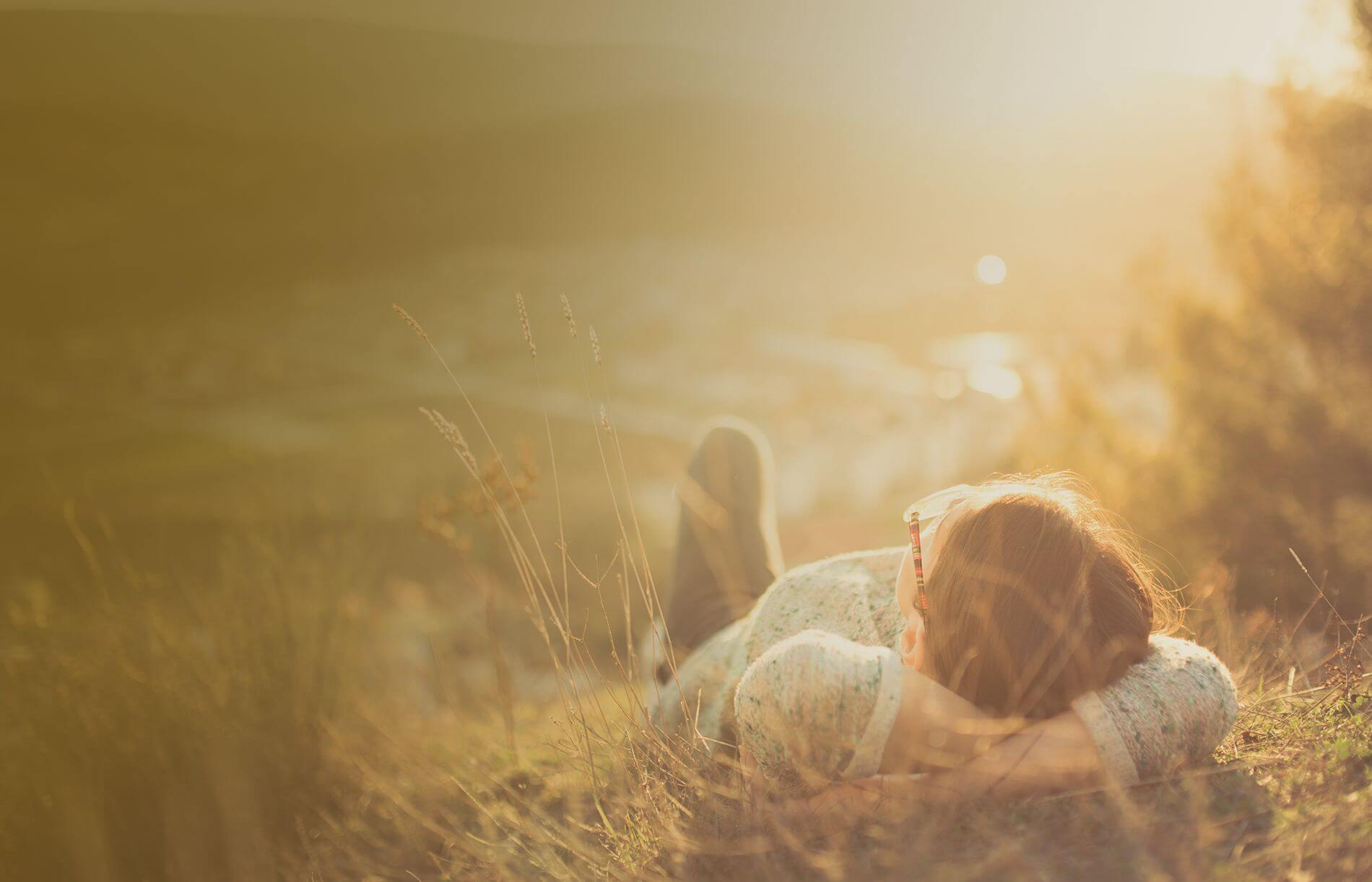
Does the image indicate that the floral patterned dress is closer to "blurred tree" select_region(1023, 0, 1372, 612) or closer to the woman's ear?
the woman's ear

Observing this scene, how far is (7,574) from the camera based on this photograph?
4270mm

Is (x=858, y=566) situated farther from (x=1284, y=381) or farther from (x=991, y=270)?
(x=991, y=270)

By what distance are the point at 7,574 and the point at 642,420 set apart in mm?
12203

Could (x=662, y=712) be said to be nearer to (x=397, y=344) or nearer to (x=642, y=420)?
(x=642, y=420)

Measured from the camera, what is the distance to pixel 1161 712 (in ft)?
3.99

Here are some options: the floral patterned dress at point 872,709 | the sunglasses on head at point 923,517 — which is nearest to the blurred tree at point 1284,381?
the floral patterned dress at point 872,709

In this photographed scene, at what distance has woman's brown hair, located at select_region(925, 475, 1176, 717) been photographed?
1.15m

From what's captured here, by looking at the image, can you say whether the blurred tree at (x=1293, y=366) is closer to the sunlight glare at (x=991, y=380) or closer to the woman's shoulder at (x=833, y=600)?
the woman's shoulder at (x=833, y=600)

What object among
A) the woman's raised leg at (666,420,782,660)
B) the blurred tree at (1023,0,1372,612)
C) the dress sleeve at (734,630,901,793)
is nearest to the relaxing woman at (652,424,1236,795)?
the dress sleeve at (734,630,901,793)

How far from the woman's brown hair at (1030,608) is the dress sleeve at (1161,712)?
0.03 metres

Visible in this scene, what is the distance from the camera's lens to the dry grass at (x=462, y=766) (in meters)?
1.24

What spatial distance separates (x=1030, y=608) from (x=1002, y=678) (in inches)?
4.3

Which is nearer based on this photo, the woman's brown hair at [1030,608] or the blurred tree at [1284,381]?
the woman's brown hair at [1030,608]

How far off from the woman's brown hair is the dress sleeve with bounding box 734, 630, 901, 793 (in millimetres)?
126
